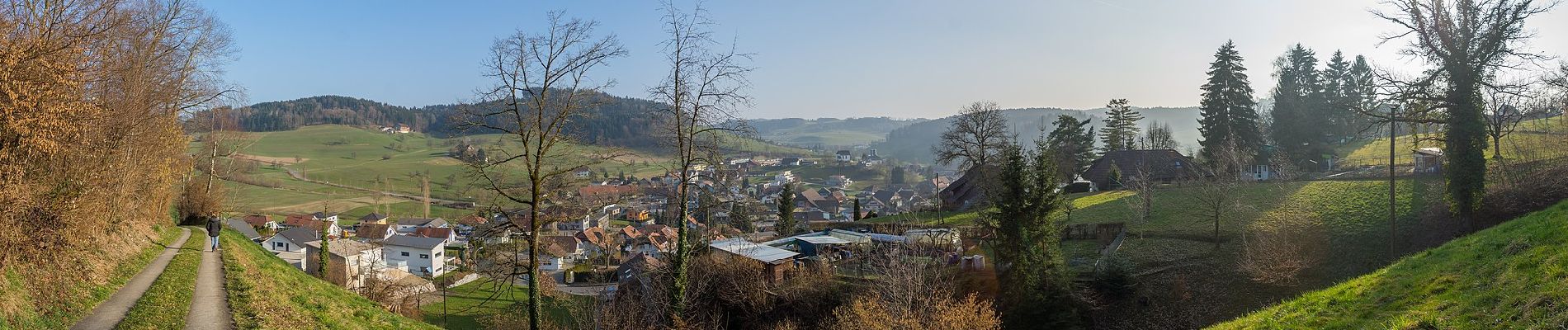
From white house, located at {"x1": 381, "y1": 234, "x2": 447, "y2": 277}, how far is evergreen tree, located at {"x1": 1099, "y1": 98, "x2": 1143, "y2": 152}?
168 ft

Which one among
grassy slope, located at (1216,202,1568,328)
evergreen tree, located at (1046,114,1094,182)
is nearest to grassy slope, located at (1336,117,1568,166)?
grassy slope, located at (1216,202,1568,328)

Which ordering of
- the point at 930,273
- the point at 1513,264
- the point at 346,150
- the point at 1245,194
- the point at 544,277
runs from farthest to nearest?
the point at 346,150
the point at 544,277
the point at 1245,194
the point at 930,273
the point at 1513,264

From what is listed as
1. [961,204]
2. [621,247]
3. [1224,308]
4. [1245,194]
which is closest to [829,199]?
[621,247]

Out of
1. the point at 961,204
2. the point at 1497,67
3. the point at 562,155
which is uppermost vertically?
the point at 1497,67

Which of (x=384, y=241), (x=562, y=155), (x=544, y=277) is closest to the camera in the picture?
(x=562, y=155)

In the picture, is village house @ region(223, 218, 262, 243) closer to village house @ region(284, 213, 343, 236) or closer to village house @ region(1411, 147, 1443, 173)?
village house @ region(284, 213, 343, 236)

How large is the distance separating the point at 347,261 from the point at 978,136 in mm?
35024

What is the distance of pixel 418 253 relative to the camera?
182ft

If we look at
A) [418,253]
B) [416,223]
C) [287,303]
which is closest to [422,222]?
[416,223]

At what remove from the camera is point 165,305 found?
34.4 ft

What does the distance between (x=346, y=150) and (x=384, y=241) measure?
82.6 m

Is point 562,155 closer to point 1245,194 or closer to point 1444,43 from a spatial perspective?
point 1444,43

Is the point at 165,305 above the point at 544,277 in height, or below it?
above

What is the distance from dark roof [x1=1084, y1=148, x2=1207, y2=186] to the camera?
133 feet
